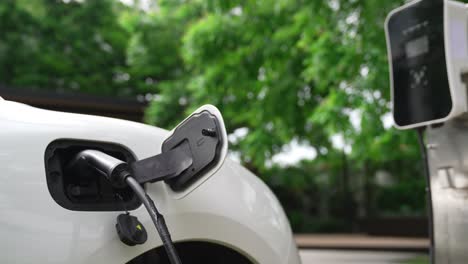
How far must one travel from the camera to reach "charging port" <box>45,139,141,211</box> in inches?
57.0

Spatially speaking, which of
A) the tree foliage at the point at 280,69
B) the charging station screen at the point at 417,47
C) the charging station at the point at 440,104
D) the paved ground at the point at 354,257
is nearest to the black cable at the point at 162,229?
the charging station at the point at 440,104

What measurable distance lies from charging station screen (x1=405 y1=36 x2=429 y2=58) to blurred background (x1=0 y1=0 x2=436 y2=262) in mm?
4090

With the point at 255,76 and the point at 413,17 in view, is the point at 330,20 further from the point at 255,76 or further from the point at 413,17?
the point at 413,17

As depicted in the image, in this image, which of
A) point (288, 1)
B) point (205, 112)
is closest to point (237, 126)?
point (288, 1)

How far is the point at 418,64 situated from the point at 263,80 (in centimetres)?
762

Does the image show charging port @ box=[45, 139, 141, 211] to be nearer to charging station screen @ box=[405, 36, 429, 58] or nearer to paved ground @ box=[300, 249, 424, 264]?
charging station screen @ box=[405, 36, 429, 58]

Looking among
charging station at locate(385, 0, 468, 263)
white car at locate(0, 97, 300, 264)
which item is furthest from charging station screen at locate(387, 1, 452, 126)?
white car at locate(0, 97, 300, 264)

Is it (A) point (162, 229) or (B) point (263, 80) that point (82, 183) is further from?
(B) point (263, 80)

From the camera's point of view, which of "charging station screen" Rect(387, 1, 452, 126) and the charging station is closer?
the charging station

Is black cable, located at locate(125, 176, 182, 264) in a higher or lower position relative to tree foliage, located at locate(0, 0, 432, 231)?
higher

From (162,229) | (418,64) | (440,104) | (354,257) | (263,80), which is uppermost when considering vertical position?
(162,229)

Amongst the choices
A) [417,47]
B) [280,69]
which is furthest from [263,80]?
[417,47]

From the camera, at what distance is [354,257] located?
1395cm

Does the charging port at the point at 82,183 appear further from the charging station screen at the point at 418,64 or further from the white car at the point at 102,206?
the charging station screen at the point at 418,64
